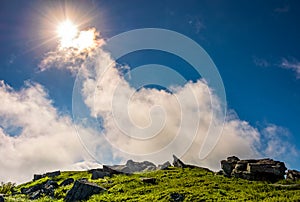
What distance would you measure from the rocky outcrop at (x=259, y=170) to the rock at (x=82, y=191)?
68.3 feet

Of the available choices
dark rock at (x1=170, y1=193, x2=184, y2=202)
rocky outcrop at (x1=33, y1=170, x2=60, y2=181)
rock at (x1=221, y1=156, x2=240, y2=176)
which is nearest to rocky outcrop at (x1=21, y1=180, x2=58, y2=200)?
rocky outcrop at (x1=33, y1=170, x2=60, y2=181)

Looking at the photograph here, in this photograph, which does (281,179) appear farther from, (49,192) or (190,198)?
(49,192)

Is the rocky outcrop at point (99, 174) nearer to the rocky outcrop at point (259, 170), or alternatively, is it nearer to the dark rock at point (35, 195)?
the dark rock at point (35, 195)

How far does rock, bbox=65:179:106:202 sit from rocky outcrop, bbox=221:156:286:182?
20803mm

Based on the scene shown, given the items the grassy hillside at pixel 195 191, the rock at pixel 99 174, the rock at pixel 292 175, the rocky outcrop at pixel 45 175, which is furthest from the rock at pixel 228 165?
the rocky outcrop at pixel 45 175

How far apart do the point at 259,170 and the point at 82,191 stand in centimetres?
2497

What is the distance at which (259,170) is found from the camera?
4897 cm

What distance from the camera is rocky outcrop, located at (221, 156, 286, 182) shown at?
48.4 meters

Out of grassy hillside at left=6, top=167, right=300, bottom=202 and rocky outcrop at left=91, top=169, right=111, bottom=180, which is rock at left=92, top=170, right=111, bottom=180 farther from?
grassy hillside at left=6, top=167, right=300, bottom=202

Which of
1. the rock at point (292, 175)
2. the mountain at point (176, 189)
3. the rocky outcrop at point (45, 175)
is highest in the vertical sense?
the rocky outcrop at point (45, 175)

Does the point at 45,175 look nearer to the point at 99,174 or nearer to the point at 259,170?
the point at 99,174

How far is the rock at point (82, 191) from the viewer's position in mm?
39625

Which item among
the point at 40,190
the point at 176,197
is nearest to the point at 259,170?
the point at 176,197

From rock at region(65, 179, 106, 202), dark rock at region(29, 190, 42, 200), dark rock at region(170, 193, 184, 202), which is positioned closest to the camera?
dark rock at region(170, 193, 184, 202)
